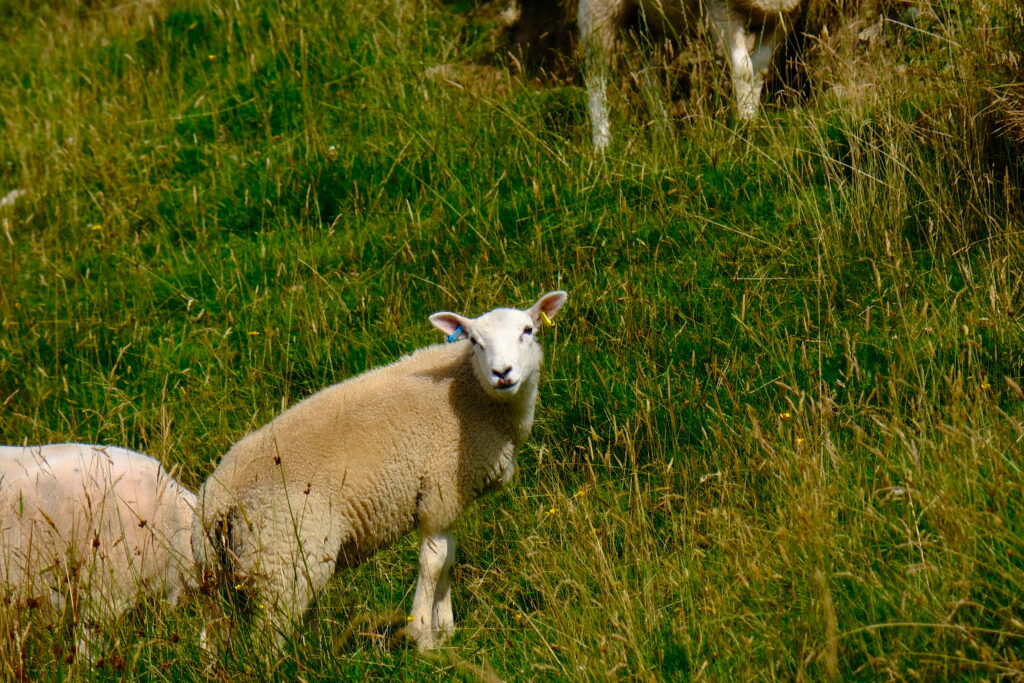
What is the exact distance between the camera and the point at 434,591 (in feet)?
14.1

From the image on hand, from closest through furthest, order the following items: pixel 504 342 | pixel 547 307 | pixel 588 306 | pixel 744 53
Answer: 1. pixel 504 342
2. pixel 547 307
3. pixel 588 306
4. pixel 744 53

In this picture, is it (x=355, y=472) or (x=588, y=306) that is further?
(x=588, y=306)

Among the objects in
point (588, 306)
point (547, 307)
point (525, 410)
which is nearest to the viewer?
point (525, 410)

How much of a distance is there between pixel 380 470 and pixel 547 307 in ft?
3.21

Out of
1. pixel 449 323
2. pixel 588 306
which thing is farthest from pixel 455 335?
pixel 588 306

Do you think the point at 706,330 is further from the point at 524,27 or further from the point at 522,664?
the point at 524,27

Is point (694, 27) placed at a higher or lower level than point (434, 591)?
higher

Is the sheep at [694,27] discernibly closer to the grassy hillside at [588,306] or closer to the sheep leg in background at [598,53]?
the sheep leg in background at [598,53]

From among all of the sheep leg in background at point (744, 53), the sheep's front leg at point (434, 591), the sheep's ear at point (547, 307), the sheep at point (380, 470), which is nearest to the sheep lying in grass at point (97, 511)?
the sheep at point (380, 470)

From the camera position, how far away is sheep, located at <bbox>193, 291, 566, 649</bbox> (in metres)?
4.11

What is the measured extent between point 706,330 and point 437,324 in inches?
45.3

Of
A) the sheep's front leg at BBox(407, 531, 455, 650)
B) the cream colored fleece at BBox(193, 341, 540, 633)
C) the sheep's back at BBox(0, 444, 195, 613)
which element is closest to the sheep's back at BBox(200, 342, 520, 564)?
the cream colored fleece at BBox(193, 341, 540, 633)

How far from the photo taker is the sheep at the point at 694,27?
650 centimetres

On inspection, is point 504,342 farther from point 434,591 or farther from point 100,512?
point 100,512
